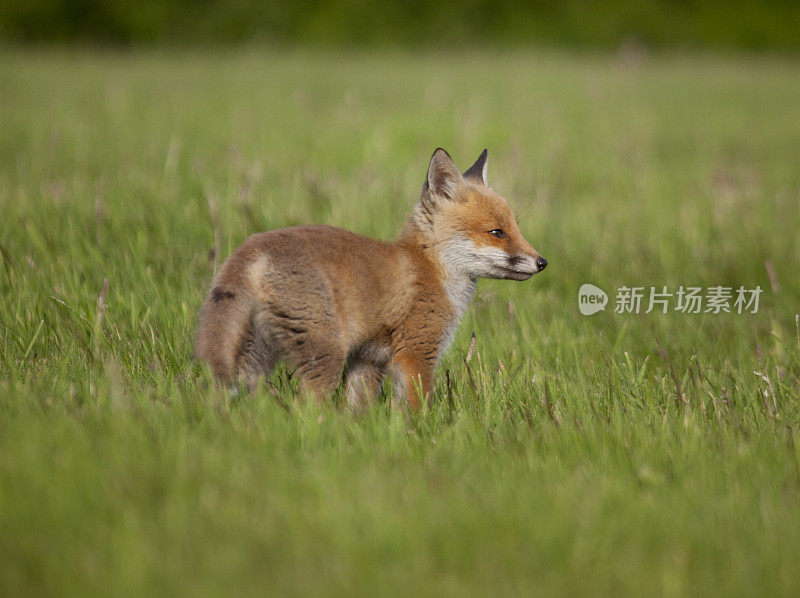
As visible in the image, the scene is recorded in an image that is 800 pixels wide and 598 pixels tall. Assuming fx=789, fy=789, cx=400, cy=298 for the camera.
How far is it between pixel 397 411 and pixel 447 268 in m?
1.05

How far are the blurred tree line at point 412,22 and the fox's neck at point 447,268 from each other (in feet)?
83.4

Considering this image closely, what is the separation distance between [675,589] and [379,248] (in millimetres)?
2307

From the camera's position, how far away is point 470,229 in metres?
4.36

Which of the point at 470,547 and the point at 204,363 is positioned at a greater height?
the point at 204,363

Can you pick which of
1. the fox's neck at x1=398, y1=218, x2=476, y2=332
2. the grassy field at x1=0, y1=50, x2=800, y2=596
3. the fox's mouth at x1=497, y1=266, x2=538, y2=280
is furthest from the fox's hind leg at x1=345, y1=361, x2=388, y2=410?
the fox's mouth at x1=497, y1=266, x2=538, y2=280

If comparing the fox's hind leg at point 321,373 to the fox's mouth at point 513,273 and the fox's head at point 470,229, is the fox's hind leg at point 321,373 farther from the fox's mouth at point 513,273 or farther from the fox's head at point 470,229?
the fox's mouth at point 513,273

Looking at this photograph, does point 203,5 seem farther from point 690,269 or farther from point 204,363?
point 204,363

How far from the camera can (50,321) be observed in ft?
14.7

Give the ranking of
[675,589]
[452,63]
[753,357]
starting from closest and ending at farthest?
[675,589] → [753,357] → [452,63]

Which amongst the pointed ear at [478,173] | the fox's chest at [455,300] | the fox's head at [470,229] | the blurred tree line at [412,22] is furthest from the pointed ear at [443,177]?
the blurred tree line at [412,22]

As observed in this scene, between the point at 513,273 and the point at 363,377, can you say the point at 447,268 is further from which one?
the point at 363,377

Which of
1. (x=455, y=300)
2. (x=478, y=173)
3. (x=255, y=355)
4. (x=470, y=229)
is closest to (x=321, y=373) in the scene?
(x=255, y=355)

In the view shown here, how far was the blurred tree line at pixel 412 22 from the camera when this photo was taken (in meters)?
29.0

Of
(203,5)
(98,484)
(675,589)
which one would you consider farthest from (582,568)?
(203,5)
